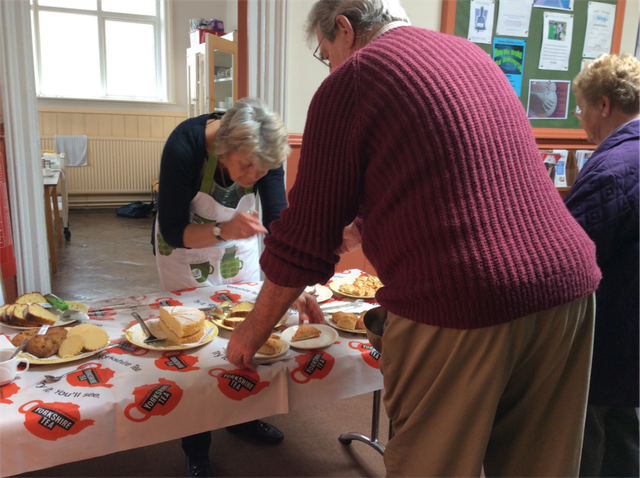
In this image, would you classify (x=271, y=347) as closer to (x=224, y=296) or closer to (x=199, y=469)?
(x=224, y=296)

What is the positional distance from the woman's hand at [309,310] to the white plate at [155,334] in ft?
0.94

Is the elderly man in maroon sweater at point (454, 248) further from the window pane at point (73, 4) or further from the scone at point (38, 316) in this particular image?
the window pane at point (73, 4)

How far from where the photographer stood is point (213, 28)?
5965mm

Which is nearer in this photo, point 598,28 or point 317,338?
point 317,338

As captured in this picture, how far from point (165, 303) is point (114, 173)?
21.8ft

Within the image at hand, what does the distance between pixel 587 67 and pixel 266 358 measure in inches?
56.4

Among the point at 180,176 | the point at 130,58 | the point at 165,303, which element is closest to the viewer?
the point at 165,303

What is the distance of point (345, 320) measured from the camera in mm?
1514

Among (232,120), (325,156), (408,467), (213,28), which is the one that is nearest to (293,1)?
(232,120)

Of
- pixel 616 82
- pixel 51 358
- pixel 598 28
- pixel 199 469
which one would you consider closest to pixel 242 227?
pixel 51 358

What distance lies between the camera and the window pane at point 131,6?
7.31 m

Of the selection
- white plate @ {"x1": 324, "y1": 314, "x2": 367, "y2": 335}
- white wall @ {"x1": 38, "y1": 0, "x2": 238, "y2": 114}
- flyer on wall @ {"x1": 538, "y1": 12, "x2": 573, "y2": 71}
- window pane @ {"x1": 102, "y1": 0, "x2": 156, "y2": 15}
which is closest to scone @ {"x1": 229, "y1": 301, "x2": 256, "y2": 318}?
white plate @ {"x1": 324, "y1": 314, "x2": 367, "y2": 335}

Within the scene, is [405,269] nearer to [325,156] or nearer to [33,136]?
[325,156]

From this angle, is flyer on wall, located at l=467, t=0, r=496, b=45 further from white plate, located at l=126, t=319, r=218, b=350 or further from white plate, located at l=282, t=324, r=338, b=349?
white plate, located at l=126, t=319, r=218, b=350
